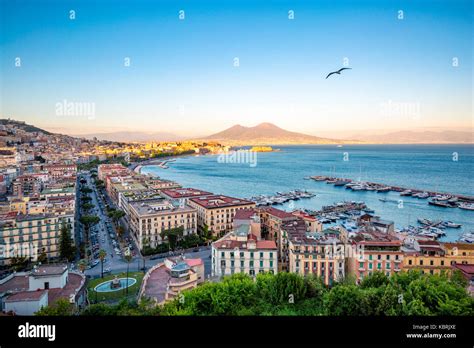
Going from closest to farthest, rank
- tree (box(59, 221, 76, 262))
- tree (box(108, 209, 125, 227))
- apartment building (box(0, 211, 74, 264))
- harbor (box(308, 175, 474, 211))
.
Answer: apartment building (box(0, 211, 74, 264)), tree (box(59, 221, 76, 262)), tree (box(108, 209, 125, 227)), harbor (box(308, 175, 474, 211))

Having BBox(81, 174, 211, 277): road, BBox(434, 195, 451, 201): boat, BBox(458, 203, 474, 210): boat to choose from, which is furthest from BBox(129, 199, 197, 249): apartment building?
BBox(434, 195, 451, 201): boat

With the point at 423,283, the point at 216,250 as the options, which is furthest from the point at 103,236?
the point at 423,283

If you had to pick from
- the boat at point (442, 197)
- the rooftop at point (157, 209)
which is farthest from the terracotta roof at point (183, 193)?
the boat at point (442, 197)

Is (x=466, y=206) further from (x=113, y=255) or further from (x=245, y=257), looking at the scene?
(x=113, y=255)

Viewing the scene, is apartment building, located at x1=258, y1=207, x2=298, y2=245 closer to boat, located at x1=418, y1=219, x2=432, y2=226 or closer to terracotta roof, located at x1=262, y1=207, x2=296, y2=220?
terracotta roof, located at x1=262, y1=207, x2=296, y2=220

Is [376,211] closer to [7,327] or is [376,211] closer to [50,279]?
[50,279]
